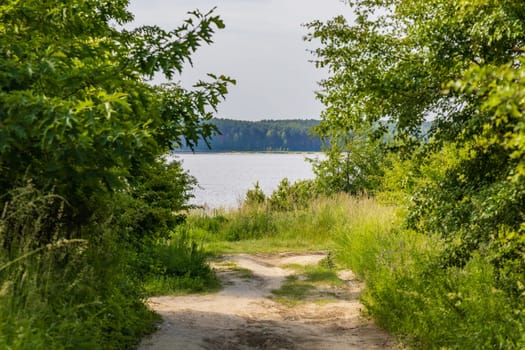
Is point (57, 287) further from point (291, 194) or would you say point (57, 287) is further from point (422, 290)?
point (291, 194)

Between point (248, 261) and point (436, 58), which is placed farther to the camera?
point (248, 261)

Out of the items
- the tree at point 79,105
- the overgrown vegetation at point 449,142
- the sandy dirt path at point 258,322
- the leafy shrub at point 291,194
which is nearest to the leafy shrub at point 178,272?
the sandy dirt path at point 258,322

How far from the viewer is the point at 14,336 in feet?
14.0

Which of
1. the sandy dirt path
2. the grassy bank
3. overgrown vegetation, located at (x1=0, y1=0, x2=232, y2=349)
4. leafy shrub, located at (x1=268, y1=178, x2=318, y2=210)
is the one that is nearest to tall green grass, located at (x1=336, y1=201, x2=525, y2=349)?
the grassy bank

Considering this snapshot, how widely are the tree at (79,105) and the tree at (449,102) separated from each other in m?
1.72

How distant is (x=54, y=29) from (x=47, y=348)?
3.42 metres

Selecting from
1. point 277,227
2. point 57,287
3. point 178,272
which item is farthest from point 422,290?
point 277,227

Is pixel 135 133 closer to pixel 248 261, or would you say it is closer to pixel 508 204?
pixel 508 204

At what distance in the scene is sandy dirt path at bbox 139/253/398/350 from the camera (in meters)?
7.28

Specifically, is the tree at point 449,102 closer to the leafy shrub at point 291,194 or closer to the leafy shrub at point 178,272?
the leafy shrub at point 178,272

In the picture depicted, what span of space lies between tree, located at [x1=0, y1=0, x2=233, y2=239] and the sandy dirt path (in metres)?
2.19

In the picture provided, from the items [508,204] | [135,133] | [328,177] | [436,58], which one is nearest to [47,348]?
[135,133]

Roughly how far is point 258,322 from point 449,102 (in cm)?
398

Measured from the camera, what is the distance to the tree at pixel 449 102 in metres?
5.64
